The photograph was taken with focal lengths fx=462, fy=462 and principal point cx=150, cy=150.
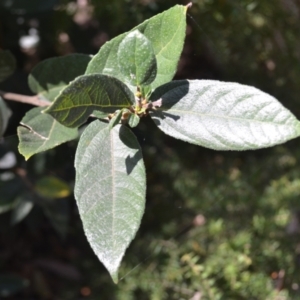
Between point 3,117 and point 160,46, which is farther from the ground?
point 160,46

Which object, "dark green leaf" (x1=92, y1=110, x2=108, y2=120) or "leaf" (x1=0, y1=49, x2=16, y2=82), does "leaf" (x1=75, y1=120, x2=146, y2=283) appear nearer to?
"dark green leaf" (x1=92, y1=110, x2=108, y2=120)

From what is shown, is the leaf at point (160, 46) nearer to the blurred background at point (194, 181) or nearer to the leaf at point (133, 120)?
the leaf at point (133, 120)

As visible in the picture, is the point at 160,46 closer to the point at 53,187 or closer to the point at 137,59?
the point at 137,59

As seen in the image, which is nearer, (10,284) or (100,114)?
(100,114)

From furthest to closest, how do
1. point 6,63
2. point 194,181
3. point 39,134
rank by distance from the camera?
point 194,181
point 6,63
point 39,134

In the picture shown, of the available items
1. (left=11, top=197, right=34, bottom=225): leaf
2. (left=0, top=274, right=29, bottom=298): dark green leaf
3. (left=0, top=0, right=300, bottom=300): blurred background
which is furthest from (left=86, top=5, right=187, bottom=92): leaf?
(left=0, top=274, right=29, bottom=298): dark green leaf

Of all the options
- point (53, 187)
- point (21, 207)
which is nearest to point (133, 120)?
point (53, 187)
